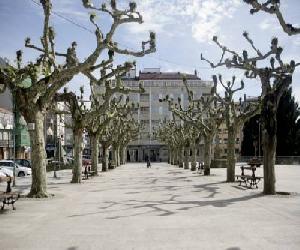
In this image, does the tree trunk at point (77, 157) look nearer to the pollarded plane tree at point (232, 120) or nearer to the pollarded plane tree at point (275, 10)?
the pollarded plane tree at point (232, 120)

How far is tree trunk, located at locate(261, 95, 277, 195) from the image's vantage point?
64.5ft

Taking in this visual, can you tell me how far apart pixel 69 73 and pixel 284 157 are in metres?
61.1

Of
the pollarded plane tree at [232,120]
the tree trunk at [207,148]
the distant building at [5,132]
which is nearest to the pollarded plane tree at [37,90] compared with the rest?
the pollarded plane tree at [232,120]

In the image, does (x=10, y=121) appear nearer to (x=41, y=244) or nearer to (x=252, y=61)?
(x=252, y=61)

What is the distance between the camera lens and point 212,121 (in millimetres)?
36125

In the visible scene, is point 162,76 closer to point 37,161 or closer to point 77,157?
point 77,157

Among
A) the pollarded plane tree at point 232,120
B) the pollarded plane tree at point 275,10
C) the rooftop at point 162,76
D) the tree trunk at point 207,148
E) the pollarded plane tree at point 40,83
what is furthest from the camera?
the rooftop at point 162,76

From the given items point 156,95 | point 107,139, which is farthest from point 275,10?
point 156,95

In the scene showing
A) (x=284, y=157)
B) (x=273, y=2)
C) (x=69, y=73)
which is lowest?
(x=284, y=157)

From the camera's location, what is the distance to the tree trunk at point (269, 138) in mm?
19656

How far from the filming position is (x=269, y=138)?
65.3 feet

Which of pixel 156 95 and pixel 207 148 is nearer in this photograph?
pixel 207 148

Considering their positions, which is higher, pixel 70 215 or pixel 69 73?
pixel 69 73

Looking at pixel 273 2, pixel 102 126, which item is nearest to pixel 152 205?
pixel 273 2
